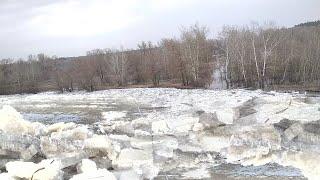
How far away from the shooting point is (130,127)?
1767 cm

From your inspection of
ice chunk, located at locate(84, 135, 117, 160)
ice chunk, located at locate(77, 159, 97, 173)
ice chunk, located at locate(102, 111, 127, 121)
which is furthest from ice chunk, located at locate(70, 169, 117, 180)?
ice chunk, located at locate(102, 111, 127, 121)

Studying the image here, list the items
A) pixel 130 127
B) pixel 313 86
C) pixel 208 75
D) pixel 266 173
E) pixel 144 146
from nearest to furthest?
pixel 266 173, pixel 144 146, pixel 130 127, pixel 313 86, pixel 208 75

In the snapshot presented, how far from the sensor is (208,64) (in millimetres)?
48594

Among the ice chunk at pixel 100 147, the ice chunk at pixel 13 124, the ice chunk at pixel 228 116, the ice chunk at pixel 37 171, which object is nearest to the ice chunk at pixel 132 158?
the ice chunk at pixel 100 147

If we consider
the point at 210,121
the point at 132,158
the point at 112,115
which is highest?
the point at 210,121

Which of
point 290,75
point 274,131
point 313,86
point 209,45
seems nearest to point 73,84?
point 209,45

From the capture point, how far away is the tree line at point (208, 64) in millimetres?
43156

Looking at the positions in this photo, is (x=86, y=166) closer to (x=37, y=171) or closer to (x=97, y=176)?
(x=37, y=171)

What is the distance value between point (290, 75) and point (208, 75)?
7.82 metres

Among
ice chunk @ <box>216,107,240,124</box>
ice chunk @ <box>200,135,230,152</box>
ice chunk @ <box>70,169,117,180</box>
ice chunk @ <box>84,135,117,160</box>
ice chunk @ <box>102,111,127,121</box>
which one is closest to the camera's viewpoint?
ice chunk @ <box>70,169,117,180</box>

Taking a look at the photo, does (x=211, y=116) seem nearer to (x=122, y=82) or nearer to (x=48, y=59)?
(x=122, y=82)

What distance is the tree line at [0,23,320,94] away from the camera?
142 ft

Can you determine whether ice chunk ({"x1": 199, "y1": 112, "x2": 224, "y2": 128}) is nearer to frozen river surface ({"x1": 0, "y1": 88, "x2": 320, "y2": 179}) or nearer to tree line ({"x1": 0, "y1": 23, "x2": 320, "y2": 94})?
frozen river surface ({"x1": 0, "y1": 88, "x2": 320, "y2": 179})

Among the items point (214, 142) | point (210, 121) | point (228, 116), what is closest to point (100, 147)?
point (214, 142)
